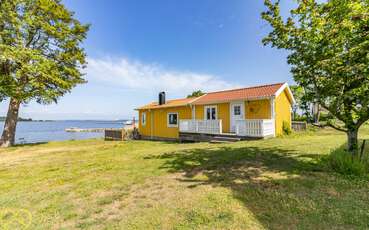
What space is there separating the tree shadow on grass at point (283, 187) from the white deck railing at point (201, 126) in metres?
6.04

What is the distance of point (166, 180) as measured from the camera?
4711 mm

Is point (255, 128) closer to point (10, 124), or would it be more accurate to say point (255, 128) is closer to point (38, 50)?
point (38, 50)

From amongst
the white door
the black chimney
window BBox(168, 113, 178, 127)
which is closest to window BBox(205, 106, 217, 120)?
the white door

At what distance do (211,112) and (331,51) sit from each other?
9980 mm

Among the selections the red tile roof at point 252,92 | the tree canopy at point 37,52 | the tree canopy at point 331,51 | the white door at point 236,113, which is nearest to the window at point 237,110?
the white door at point 236,113

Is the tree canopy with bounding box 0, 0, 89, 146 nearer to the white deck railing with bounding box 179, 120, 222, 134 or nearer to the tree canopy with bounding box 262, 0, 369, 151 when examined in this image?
the white deck railing with bounding box 179, 120, 222, 134

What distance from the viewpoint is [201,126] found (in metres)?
13.3

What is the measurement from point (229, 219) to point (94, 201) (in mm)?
2723

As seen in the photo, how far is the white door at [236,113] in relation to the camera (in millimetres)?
12552

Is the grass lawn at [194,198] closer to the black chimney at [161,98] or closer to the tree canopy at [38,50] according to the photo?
the tree canopy at [38,50]

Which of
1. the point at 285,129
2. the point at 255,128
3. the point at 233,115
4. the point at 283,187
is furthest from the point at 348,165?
the point at 285,129

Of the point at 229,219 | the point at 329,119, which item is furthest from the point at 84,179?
the point at 329,119

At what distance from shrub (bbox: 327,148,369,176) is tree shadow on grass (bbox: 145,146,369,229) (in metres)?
0.37

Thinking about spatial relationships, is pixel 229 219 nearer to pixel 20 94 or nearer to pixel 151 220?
pixel 151 220
